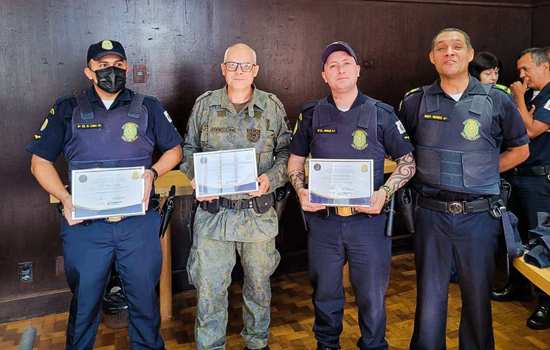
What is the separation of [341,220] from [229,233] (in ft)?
1.84

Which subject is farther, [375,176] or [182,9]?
[182,9]

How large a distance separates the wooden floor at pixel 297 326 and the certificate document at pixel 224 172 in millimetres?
1045

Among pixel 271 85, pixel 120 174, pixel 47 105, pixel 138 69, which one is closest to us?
pixel 120 174

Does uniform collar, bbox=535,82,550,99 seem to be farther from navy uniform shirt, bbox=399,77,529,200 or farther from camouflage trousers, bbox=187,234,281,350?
camouflage trousers, bbox=187,234,281,350

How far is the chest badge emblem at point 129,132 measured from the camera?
7.25ft

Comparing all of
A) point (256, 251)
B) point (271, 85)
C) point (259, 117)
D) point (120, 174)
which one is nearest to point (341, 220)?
point (256, 251)

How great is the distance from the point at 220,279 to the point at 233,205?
386mm

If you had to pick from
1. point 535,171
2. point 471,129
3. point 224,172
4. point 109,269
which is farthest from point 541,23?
point 109,269

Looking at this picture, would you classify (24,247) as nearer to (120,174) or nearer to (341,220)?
(120,174)

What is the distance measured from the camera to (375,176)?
2.28 metres

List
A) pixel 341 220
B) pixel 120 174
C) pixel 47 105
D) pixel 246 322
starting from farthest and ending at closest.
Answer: pixel 47 105, pixel 246 322, pixel 341 220, pixel 120 174

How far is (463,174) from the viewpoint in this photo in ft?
7.07

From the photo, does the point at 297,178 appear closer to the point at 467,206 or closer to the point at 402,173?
the point at 402,173

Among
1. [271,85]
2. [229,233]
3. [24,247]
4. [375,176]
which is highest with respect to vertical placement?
[271,85]
